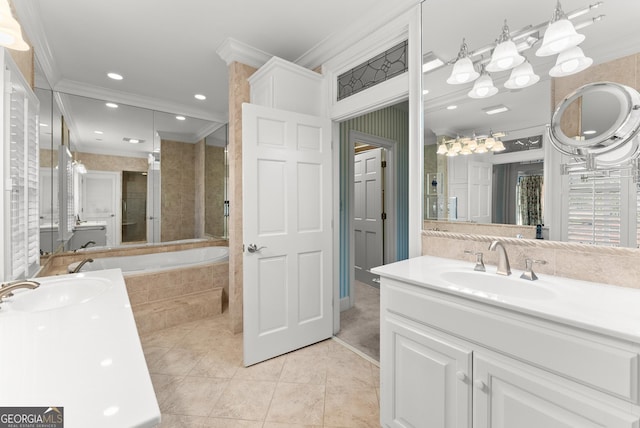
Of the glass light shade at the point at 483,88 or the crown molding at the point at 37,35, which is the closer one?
the glass light shade at the point at 483,88

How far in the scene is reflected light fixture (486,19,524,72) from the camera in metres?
1.46

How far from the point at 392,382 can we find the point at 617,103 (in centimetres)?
163

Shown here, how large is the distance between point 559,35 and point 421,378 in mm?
1726

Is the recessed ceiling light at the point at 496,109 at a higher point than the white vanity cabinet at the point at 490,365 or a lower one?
higher

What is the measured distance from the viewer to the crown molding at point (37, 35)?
1.88 metres

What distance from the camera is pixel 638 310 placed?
0.93 m

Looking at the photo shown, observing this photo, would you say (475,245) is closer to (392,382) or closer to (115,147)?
(392,382)

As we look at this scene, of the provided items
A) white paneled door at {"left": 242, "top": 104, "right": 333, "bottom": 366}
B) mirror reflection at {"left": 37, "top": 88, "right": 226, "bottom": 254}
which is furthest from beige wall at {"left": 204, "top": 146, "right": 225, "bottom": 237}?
white paneled door at {"left": 242, "top": 104, "right": 333, "bottom": 366}

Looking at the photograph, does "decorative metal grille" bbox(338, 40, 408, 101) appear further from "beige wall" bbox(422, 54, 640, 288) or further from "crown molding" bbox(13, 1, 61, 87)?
"crown molding" bbox(13, 1, 61, 87)

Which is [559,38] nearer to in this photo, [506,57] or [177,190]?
[506,57]

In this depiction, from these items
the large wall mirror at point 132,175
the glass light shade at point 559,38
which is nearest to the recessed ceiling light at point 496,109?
the glass light shade at point 559,38

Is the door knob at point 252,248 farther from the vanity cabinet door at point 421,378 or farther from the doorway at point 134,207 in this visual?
the doorway at point 134,207

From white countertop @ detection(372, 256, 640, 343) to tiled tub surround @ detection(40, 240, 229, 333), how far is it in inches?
93.4

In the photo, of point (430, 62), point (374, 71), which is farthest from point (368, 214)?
point (430, 62)
